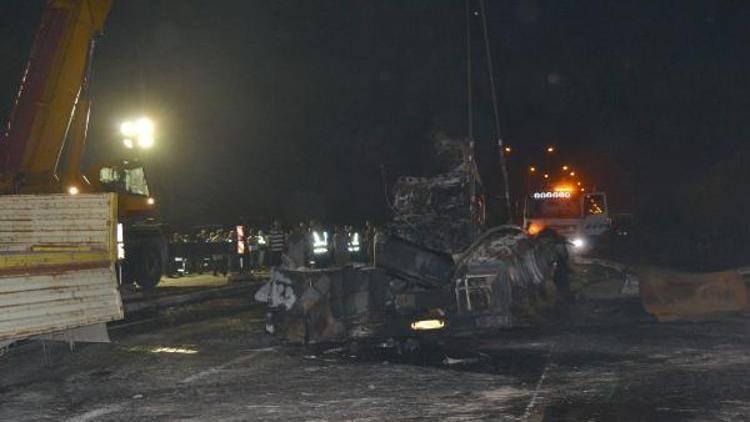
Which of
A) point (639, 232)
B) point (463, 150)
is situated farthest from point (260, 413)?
point (639, 232)

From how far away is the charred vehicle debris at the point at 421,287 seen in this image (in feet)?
36.7

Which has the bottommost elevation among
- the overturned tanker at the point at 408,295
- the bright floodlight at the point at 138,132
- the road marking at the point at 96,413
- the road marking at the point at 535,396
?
the road marking at the point at 535,396

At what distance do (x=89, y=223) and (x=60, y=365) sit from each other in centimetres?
182

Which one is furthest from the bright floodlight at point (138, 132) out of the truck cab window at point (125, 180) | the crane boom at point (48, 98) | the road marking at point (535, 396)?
the road marking at point (535, 396)

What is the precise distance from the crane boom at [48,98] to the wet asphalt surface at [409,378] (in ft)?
14.5

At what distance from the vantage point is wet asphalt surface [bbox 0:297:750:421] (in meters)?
6.76

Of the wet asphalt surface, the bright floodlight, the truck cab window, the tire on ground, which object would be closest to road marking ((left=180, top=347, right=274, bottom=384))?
the wet asphalt surface

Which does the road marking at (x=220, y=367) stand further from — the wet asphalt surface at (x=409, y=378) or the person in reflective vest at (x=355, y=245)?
the person in reflective vest at (x=355, y=245)

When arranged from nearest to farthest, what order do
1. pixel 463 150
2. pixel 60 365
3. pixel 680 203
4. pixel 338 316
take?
pixel 60 365 < pixel 338 316 < pixel 463 150 < pixel 680 203

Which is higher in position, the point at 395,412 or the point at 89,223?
the point at 89,223

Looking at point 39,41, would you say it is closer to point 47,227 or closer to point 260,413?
point 47,227

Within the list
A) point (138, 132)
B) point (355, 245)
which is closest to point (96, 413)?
point (138, 132)

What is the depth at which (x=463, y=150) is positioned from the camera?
14.7 meters

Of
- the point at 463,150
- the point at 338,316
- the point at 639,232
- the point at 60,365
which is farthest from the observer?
the point at 639,232
